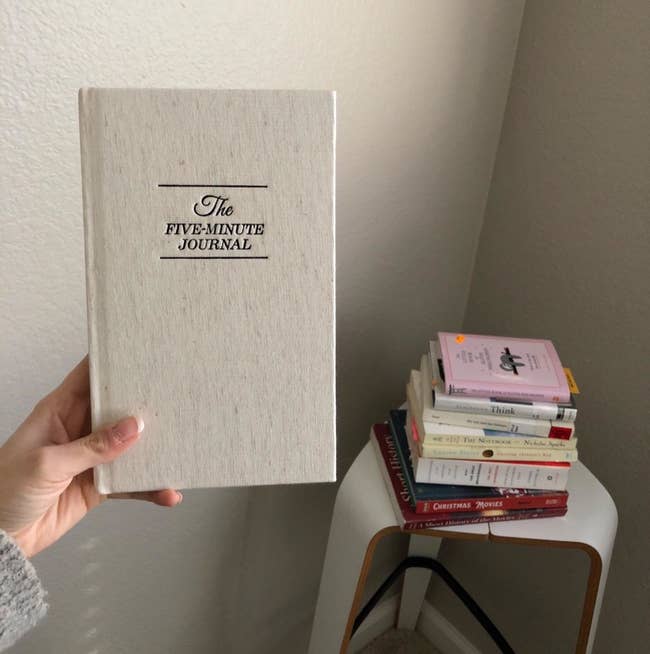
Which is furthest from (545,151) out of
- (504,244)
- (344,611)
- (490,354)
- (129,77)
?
(344,611)

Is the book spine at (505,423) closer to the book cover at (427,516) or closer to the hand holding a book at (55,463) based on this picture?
the book cover at (427,516)

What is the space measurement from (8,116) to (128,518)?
61cm

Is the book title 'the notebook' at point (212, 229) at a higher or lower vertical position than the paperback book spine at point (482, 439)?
higher

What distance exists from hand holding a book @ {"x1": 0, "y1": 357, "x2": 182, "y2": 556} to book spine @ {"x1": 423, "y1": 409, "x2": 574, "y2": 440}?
1.33ft

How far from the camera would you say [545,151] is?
4.03ft

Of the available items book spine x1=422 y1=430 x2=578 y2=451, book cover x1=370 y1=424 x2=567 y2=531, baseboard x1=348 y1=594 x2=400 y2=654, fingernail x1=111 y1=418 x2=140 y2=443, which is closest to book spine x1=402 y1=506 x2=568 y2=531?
book cover x1=370 y1=424 x2=567 y2=531

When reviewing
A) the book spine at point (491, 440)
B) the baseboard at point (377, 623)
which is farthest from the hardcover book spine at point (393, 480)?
the baseboard at point (377, 623)

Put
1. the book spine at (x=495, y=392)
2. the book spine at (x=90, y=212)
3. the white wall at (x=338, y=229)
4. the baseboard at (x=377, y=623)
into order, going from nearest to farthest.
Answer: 1. the book spine at (x=90, y=212)
2. the white wall at (x=338, y=229)
3. the book spine at (x=495, y=392)
4. the baseboard at (x=377, y=623)

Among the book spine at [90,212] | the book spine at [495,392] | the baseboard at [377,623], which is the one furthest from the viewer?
the baseboard at [377,623]

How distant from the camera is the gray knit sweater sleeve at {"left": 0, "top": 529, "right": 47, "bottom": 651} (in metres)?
0.68

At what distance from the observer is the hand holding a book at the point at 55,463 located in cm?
63

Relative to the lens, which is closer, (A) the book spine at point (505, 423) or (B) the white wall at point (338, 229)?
(B) the white wall at point (338, 229)

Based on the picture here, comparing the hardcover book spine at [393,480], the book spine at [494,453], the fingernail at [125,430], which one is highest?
the fingernail at [125,430]

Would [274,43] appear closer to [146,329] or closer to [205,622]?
[146,329]
